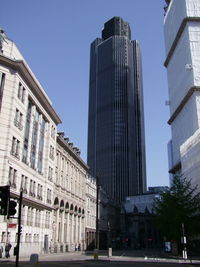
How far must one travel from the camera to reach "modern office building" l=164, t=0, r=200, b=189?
81.8 m

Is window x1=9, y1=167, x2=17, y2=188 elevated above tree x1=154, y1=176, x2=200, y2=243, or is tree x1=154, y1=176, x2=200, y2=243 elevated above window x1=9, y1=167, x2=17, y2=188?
window x1=9, y1=167, x2=17, y2=188

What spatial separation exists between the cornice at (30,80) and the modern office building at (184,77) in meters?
30.6

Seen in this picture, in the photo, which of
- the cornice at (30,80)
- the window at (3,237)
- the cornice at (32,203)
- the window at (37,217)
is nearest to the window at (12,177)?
the cornice at (32,203)

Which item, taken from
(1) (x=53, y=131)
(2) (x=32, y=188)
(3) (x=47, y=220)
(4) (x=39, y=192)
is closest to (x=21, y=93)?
(2) (x=32, y=188)

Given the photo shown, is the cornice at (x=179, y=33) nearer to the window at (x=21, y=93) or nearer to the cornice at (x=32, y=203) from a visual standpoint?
the window at (x=21, y=93)

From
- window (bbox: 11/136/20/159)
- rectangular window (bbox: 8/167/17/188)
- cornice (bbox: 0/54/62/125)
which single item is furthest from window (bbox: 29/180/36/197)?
cornice (bbox: 0/54/62/125)

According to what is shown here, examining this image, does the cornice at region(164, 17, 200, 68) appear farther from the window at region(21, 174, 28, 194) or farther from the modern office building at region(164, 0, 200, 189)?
the window at region(21, 174, 28, 194)

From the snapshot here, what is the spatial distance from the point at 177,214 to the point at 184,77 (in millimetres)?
50316

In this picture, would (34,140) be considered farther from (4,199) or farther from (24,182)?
(4,199)

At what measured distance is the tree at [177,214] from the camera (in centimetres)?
5078

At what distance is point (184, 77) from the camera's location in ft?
301

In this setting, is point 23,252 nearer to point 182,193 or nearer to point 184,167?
point 182,193

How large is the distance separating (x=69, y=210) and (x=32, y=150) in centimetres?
2320

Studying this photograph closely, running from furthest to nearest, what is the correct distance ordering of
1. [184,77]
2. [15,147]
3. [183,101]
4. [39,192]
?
[184,77]
[183,101]
[39,192]
[15,147]
